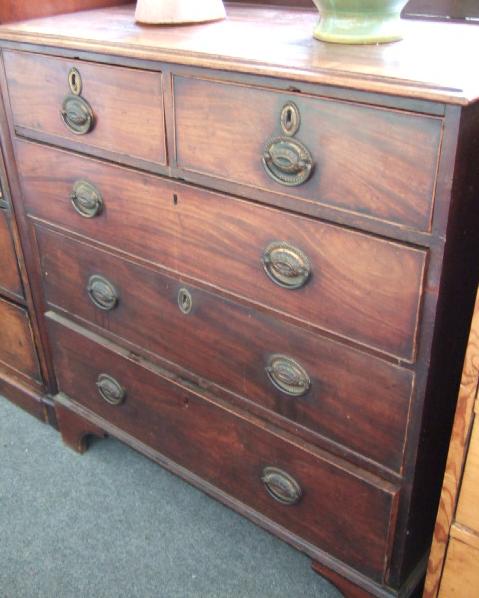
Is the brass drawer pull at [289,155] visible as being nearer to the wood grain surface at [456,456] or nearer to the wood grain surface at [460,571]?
the wood grain surface at [456,456]

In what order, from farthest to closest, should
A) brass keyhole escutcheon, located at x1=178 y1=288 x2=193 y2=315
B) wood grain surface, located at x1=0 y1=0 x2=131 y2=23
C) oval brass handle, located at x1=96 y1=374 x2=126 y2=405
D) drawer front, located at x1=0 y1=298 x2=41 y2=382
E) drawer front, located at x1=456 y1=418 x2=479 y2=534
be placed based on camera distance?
1. drawer front, located at x1=0 y1=298 x2=41 y2=382
2. oval brass handle, located at x1=96 y1=374 x2=126 y2=405
3. wood grain surface, located at x1=0 y1=0 x2=131 y2=23
4. brass keyhole escutcheon, located at x1=178 y1=288 x2=193 y2=315
5. drawer front, located at x1=456 y1=418 x2=479 y2=534

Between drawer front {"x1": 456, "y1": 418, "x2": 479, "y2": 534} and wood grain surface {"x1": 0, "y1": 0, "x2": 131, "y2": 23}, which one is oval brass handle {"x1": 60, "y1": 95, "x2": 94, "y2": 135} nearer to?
wood grain surface {"x1": 0, "y1": 0, "x2": 131, "y2": 23}

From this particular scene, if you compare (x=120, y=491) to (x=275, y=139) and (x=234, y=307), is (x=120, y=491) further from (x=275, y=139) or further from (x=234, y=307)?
(x=275, y=139)

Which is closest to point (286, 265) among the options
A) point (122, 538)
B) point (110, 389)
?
point (110, 389)

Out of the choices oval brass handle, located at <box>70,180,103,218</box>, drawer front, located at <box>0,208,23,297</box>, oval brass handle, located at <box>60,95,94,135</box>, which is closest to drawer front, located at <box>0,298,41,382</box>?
drawer front, located at <box>0,208,23,297</box>

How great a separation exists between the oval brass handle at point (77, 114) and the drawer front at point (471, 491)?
77cm

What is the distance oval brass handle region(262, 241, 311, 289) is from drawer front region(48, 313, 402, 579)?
29 cm

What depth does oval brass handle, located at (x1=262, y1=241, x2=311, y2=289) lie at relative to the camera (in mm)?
963

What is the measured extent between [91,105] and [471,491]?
84 cm

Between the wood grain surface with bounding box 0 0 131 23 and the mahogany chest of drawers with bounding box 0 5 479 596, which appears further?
the wood grain surface with bounding box 0 0 131 23

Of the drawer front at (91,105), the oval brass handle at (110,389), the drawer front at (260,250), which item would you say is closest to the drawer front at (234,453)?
the oval brass handle at (110,389)

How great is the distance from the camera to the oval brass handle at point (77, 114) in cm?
115

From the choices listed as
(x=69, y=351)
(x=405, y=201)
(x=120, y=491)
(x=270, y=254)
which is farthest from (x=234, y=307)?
(x=120, y=491)

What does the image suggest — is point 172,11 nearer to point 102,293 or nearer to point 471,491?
point 102,293
